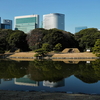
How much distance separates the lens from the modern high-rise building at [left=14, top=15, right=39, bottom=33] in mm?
132750

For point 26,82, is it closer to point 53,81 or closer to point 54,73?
point 53,81

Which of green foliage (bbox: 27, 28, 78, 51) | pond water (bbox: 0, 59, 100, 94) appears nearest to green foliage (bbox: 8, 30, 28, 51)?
green foliage (bbox: 27, 28, 78, 51)

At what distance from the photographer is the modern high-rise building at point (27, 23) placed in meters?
133

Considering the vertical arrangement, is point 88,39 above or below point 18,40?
above

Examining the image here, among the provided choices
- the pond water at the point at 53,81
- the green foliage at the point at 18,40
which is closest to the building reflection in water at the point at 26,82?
the pond water at the point at 53,81

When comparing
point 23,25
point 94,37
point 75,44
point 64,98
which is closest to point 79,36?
point 75,44

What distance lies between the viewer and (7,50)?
178 feet

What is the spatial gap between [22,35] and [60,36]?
13871 millimetres

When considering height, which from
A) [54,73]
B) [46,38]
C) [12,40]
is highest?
[46,38]

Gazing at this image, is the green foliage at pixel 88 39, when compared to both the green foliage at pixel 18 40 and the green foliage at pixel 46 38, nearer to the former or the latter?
the green foliage at pixel 46 38

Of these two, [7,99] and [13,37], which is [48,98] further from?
[13,37]

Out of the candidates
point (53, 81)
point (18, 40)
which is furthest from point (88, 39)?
point (53, 81)

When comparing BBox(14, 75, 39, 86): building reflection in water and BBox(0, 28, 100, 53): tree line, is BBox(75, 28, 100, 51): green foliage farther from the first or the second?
BBox(14, 75, 39, 86): building reflection in water

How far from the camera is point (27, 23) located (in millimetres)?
135250
